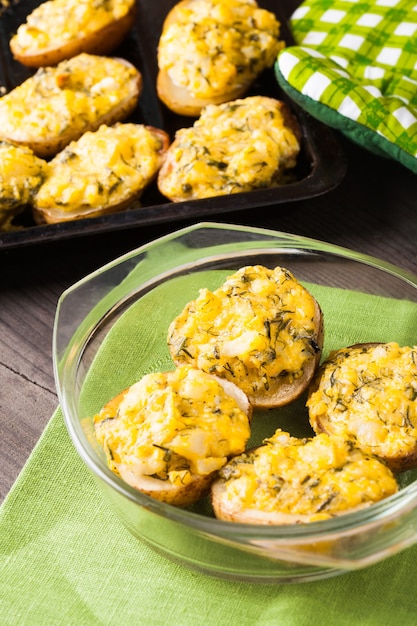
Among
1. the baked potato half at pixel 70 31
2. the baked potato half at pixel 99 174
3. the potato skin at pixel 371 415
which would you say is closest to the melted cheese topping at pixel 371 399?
the potato skin at pixel 371 415

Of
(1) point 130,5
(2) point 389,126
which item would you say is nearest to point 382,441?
(2) point 389,126

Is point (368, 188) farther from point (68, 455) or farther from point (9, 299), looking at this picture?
point (68, 455)

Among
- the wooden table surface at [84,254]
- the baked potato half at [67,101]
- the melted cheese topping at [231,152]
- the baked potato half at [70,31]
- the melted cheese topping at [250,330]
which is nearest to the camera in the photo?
Answer: the melted cheese topping at [250,330]

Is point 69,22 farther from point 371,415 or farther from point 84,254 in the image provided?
point 371,415

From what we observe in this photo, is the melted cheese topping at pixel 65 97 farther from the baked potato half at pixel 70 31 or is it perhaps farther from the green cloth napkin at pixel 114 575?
the green cloth napkin at pixel 114 575

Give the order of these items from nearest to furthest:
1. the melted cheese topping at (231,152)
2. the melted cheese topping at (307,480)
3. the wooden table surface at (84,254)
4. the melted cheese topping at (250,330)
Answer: the melted cheese topping at (307,480), the melted cheese topping at (250,330), the wooden table surface at (84,254), the melted cheese topping at (231,152)

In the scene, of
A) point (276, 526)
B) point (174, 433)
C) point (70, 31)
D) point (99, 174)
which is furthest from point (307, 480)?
point (70, 31)

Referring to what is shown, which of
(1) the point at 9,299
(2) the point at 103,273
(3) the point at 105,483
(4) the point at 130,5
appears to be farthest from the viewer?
(4) the point at 130,5
